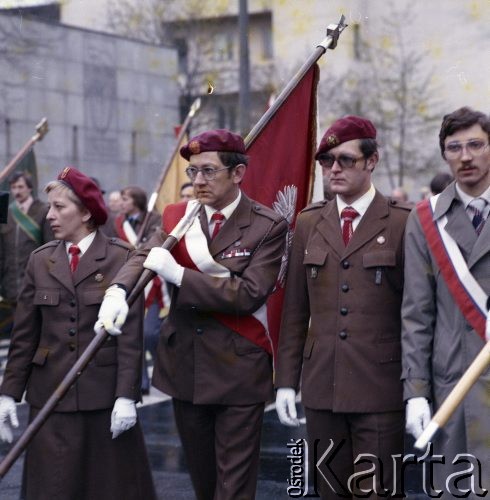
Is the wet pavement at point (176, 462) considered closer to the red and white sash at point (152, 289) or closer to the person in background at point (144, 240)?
the person in background at point (144, 240)

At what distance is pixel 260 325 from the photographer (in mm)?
5449

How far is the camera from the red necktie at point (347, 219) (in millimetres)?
5281

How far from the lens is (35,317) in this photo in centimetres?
571

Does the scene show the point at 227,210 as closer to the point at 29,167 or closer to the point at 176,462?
the point at 176,462

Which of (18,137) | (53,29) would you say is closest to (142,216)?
(18,137)

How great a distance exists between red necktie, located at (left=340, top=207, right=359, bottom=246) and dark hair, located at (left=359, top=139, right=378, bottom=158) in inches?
10.1

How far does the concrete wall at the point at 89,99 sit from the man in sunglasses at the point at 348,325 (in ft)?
52.5

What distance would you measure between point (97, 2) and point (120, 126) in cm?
766

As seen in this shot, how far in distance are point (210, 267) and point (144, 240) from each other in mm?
5654

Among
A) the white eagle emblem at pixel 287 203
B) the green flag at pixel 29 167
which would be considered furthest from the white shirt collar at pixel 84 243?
the green flag at pixel 29 167

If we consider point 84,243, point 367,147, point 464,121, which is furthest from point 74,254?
point 464,121

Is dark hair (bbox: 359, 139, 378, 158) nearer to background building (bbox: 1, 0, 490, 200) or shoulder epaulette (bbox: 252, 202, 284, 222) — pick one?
shoulder epaulette (bbox: 252, 202, 284, 222)

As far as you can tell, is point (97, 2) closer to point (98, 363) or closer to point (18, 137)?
point (18, 137)

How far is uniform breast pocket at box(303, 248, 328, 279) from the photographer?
5.24 meters
